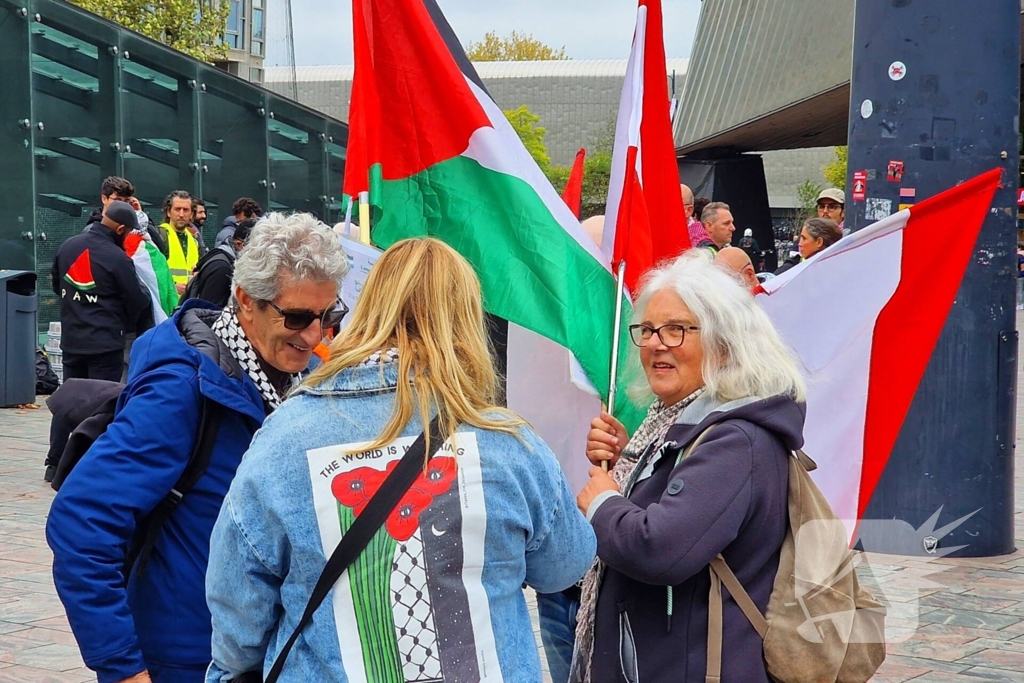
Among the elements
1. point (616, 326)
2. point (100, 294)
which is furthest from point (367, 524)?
point (100, 294)

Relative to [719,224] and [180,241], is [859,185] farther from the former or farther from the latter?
[180,241]

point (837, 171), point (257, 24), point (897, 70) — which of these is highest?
point (257, 24)

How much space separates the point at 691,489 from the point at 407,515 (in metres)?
0.77

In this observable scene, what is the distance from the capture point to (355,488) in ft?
6.98

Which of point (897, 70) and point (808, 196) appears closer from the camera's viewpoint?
point (897, 70)

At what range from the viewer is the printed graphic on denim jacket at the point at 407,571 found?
212cm

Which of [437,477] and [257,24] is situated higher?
[257,24]

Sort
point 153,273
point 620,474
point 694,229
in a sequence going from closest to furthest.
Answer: point 620,474
point 694,229
point 153,273

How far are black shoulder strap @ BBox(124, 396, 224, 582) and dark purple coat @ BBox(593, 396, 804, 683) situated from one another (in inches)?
34.3

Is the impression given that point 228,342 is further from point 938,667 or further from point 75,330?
point 75,330

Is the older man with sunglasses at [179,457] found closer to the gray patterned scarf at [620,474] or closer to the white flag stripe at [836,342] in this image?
the gray patterned scarf at [620,474]

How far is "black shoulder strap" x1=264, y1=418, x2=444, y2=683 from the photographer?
2.11 m


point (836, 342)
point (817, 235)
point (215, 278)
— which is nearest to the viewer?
point (836, 342)

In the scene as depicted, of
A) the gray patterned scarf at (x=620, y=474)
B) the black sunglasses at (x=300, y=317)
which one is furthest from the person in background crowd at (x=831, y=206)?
the black sunglasses at (x=300, y=317)
